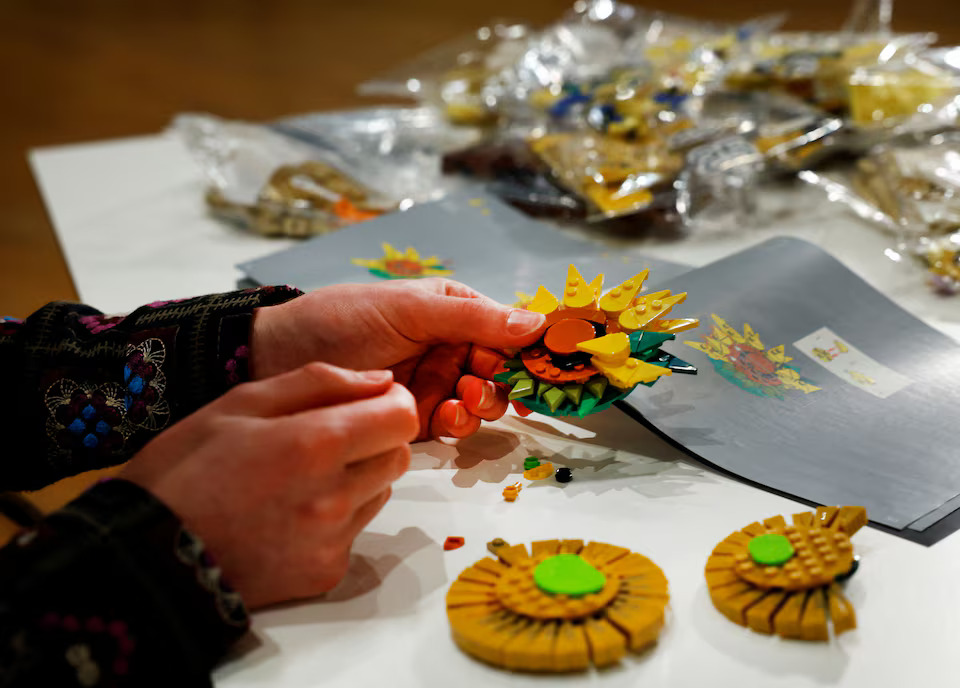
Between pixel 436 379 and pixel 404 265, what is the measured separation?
0.84 feet

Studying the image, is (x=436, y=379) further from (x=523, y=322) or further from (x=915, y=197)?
(x=915, y=197)

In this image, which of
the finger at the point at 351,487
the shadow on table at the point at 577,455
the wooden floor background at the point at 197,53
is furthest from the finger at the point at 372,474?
the wooden floor background at the point at 197,53

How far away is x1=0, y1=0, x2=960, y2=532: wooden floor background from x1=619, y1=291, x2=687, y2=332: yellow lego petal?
114 cm

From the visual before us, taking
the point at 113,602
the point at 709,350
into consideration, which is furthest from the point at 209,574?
the point at 709,350

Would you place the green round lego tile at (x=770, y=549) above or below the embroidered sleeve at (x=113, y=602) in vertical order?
below

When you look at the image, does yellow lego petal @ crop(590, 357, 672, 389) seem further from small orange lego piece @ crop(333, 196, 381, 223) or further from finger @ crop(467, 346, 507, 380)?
small orange lego piece @ crop(333, 196, 381, 223)

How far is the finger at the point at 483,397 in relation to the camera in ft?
2.01

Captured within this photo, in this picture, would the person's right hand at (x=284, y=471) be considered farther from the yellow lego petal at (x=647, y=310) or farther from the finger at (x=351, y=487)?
the yellow lego petal at (x=647, y=310)

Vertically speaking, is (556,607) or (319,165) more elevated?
(319,165)

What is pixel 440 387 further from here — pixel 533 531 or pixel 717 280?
pixel 717 280

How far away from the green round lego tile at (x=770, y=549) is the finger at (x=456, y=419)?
197 millimetres

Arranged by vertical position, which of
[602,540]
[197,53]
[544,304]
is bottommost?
[602,540]

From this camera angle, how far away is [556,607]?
45 cm

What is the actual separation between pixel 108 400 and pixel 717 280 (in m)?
0.44
